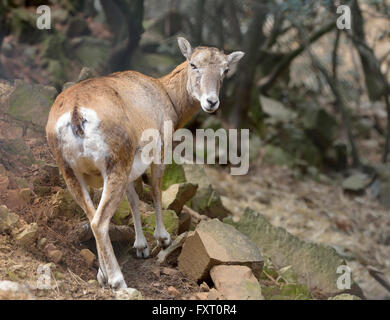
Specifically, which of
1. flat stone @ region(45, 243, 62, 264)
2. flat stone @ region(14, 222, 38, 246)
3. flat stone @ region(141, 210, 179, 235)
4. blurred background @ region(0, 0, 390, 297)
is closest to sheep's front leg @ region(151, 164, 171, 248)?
flat stone @ region(141, 210, 179, 235)

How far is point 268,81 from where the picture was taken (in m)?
15.5

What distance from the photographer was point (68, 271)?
516cm

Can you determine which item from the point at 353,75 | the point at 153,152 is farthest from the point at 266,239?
the point at 353,75

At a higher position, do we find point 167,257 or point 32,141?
point 32,141

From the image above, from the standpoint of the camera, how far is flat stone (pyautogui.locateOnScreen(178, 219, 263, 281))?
5.40 meters

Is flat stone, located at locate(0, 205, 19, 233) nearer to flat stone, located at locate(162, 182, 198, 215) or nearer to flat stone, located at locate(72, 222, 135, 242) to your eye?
flat stone, located at locate(72, 222, 135, 242)

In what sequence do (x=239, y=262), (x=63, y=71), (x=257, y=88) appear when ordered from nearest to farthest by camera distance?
(x=239, y=262) < (x=63, y=71) < (x=257, y=88)

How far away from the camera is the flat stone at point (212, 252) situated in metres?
5.40

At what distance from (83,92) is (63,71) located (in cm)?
643

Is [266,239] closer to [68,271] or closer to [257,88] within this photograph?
[68,271]

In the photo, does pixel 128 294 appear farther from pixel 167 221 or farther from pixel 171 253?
pixel 167 221

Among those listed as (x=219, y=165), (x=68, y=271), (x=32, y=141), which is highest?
(x=32, y=141)

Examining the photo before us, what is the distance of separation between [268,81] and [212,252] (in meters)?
10.8

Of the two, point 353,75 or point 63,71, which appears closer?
point 63,71
